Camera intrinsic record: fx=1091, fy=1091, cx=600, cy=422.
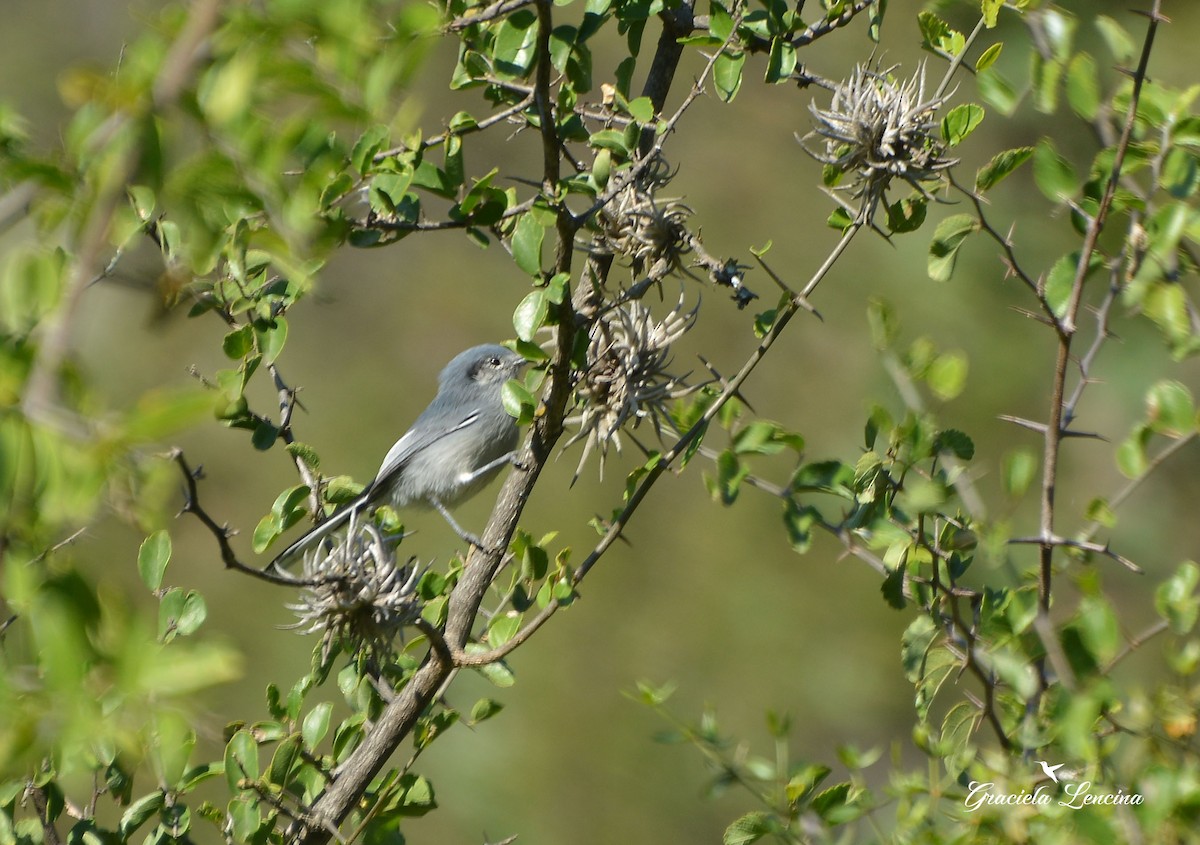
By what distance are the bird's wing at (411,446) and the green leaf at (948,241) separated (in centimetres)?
229

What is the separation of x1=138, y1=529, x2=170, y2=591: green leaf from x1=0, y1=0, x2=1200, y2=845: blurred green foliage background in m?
3.38

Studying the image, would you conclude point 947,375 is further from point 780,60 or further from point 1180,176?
point 780,60

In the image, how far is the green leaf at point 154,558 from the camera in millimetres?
1895

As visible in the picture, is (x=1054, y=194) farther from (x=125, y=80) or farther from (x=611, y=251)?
(x=125, y=80)

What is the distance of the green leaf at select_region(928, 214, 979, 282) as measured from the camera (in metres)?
1.85

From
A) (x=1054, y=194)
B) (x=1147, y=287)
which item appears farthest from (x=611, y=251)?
(x=1147, y=287)

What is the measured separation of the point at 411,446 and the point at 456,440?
0.17m

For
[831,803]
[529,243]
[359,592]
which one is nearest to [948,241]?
[529,243]

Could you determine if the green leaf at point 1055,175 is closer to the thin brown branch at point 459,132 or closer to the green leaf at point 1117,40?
the green leaf at point 1117,40

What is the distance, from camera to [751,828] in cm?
162

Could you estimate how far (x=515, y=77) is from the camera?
1840mm

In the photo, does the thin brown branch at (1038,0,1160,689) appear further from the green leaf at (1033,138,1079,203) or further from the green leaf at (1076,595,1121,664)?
the green leaf at (1076,595,1121,664)

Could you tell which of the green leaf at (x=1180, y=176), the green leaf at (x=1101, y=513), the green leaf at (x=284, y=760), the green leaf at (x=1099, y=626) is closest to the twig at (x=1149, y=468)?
the green leaf at (x=1101, y=513)

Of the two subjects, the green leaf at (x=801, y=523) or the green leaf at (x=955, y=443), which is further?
the green leaf at (x=801, y=523)
